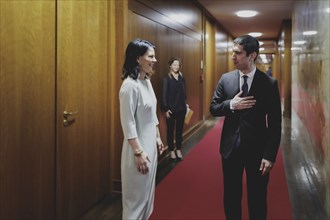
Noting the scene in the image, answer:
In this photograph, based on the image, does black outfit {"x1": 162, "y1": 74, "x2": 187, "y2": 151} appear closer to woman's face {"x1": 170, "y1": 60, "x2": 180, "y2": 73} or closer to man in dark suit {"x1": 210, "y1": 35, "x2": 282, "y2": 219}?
woman's face {"x1": 170, "y1": 60, "x2": 180, "y2": 73}

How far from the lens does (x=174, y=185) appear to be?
164 inches

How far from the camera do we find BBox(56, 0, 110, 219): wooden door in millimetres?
2859

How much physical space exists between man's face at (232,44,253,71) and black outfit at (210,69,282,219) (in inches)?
4.3

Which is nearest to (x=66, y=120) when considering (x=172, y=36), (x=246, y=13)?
(x=172, y=36)

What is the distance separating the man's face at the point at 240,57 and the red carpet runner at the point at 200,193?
59.9 inches

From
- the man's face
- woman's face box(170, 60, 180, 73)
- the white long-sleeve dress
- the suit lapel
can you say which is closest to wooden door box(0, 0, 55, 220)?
the white long-sleeve dress

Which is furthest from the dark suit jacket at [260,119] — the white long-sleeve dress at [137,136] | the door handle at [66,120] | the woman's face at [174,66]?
the woman's face at [174,66]

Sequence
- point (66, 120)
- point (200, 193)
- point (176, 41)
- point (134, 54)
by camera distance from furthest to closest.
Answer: point (176, 41) → point (200, 193) → point (66, 120) → point (134, 54)

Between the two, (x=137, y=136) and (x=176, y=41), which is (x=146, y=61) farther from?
(x=176, y=41)

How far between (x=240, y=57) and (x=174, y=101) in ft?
9.70

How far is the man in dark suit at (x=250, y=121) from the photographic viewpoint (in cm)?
228

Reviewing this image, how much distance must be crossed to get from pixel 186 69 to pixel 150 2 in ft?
8.38

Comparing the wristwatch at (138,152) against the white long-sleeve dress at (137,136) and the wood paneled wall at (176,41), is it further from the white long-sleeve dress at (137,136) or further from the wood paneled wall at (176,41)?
the wood paneled wall at (176,41)

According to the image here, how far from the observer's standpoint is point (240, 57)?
229cm
